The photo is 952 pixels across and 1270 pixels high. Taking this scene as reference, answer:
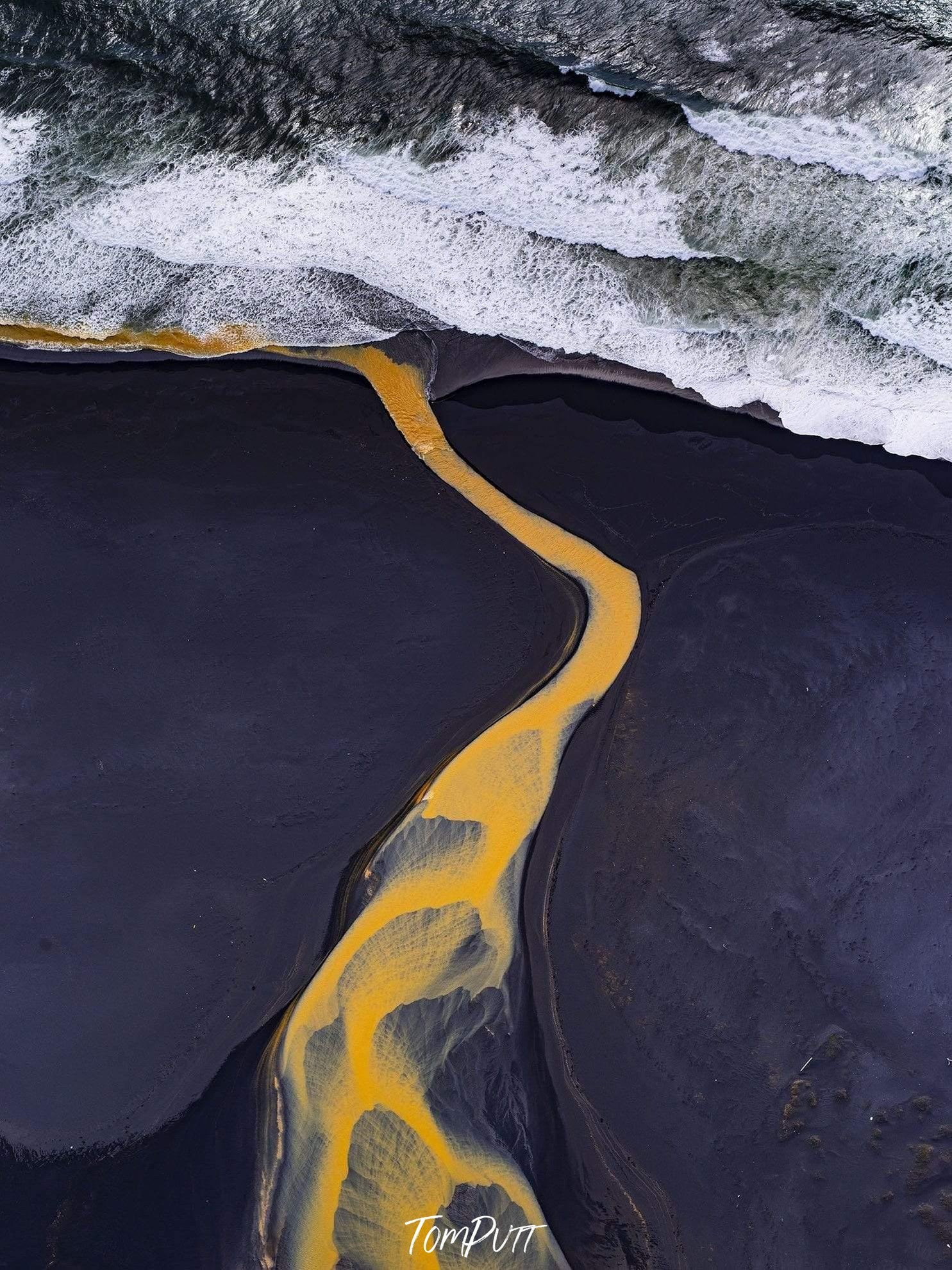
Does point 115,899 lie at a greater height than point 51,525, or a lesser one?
lesser

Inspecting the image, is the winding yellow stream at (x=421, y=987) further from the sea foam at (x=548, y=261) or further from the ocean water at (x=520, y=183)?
the ocean water at (x=520, y=183)

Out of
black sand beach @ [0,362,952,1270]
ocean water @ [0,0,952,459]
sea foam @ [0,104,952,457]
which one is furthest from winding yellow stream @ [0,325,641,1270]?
ocean water @ [0,0,952,459]

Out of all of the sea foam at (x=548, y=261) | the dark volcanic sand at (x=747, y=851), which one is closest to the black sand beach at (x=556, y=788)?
the dark volcanic sand at (x=747, y=851)

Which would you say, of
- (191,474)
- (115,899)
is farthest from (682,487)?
(115,899)

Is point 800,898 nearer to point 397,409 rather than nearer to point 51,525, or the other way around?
point 397,409

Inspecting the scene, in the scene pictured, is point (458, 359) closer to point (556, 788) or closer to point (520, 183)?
point (520, 183)

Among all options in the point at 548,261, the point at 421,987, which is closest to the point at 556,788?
the point at 421,987
